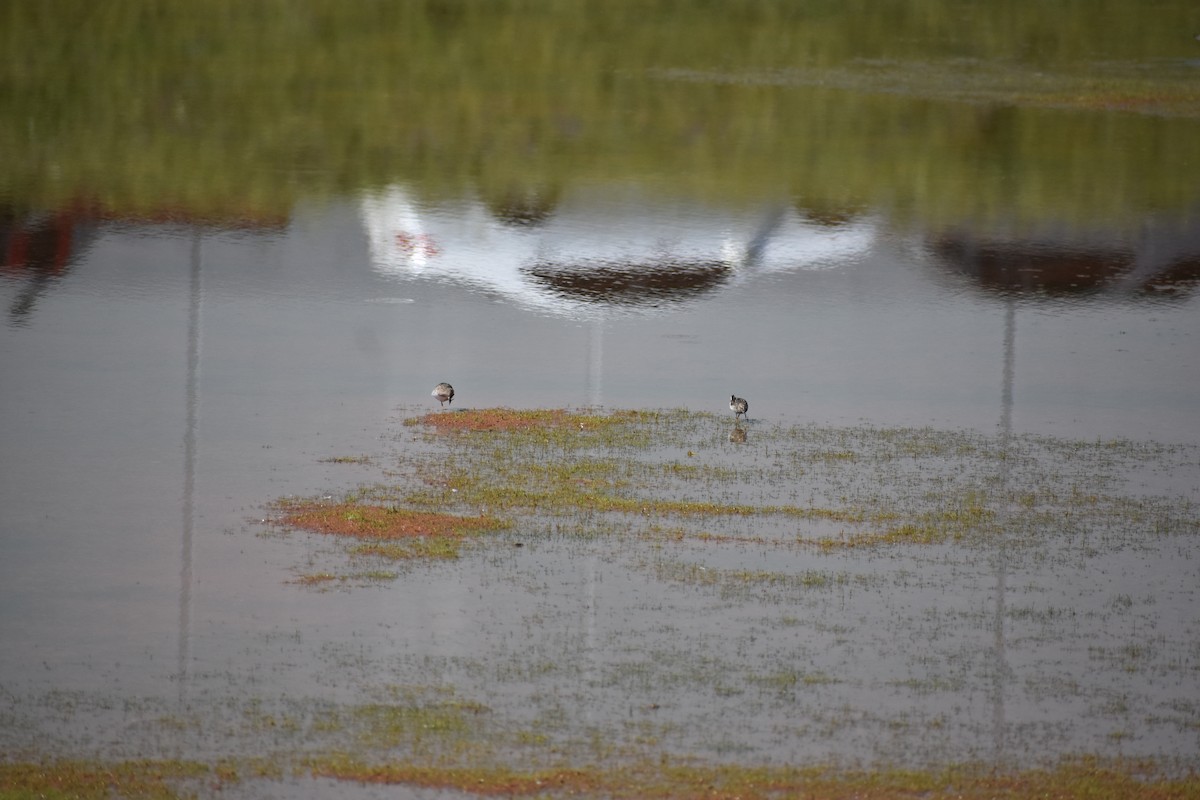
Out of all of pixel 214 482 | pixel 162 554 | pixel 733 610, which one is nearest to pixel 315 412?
pixel 214 482

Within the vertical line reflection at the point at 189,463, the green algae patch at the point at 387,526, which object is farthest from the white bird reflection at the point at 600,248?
the green algae patch at the point at 387,526

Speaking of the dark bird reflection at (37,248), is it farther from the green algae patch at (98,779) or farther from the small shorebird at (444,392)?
the green algae patch at (98,779)

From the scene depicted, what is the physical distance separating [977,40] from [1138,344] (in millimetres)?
18141

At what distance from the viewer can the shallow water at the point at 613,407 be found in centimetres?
985

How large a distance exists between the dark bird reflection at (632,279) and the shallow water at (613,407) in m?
0.07

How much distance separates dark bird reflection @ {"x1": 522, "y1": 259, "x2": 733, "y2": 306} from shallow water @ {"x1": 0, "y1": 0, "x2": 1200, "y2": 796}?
73mm

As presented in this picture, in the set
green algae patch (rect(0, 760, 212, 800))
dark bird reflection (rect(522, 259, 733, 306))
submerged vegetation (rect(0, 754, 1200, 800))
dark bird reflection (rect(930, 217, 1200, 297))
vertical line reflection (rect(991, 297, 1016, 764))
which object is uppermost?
dark bird reflection (rect(930, 217, 1200, 297))

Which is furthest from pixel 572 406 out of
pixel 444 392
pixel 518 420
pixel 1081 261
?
pixel 1081 261

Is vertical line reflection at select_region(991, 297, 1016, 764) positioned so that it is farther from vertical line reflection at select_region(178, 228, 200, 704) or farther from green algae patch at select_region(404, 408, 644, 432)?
vertical line reflection at select_region(178, 228, 200, 704)

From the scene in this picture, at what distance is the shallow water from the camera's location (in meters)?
9.85

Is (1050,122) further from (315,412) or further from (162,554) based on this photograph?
(162,554)

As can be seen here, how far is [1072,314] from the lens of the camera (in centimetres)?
1852

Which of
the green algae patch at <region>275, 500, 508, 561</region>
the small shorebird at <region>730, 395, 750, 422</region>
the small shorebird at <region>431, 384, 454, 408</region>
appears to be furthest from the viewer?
the small shorebird at <region>431, 384, 454, 408</region>

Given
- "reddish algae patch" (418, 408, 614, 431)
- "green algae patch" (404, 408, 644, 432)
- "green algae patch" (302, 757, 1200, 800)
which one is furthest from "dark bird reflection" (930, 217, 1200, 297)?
"green algae patch" (302, 757, 1200, 800)
